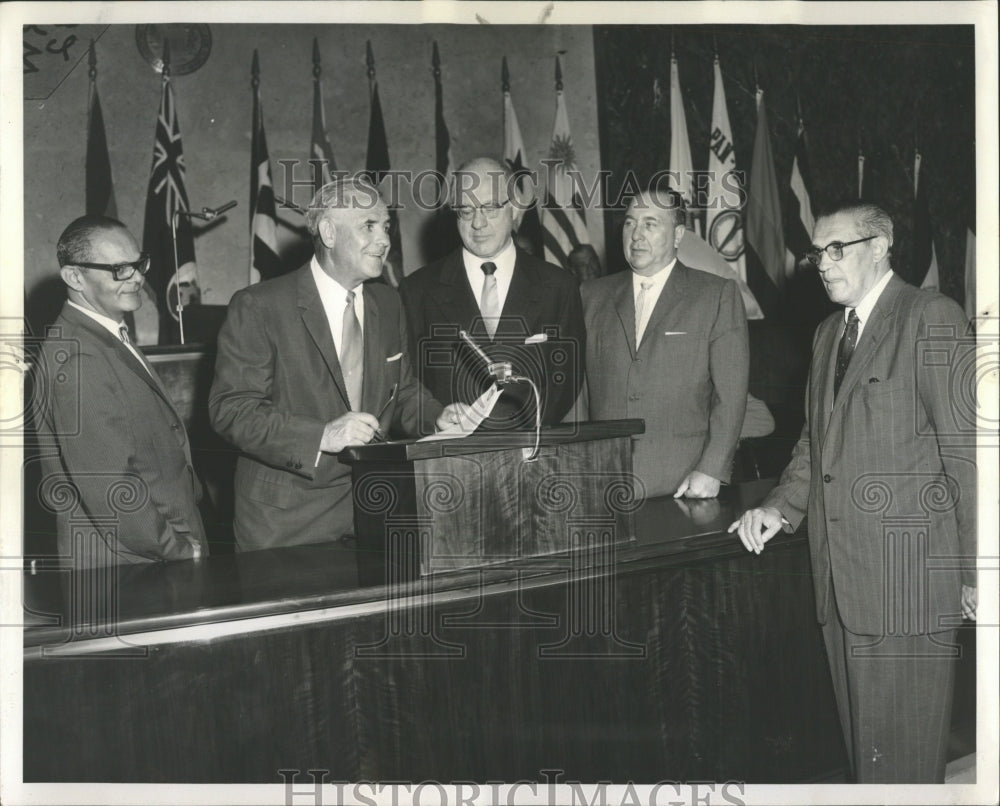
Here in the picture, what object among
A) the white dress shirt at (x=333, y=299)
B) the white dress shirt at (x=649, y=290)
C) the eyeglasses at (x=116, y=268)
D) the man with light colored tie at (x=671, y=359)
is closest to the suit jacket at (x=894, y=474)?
the man with light colored tie at (x=671, y=359)

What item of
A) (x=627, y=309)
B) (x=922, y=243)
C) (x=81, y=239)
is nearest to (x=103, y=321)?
(x=81, y=239)

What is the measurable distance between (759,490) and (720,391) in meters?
0.35

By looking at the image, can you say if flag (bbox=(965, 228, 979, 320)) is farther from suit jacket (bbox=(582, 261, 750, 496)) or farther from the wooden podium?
the wooden podium

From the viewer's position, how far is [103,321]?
125 inches

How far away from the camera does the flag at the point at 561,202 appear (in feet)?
17.5

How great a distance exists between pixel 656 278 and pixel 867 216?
849mm

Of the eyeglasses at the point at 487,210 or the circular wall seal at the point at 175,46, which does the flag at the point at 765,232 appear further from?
the circular wall seal at the point at 175,46

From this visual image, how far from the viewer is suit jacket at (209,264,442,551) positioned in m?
Answer: 3.25

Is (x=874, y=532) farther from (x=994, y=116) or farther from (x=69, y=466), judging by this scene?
(x=69, y=466)

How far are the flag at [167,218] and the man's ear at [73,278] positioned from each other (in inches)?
85.7

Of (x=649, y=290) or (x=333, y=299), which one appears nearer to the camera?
(x=333, y=299)

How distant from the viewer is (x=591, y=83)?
589 centimetres

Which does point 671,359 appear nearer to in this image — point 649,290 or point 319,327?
point 649,290

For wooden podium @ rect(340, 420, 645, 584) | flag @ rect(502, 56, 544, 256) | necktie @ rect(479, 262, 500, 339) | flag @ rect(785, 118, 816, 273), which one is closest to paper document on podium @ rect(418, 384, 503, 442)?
wooden podium @ rect(340, 420, 645, 584)
